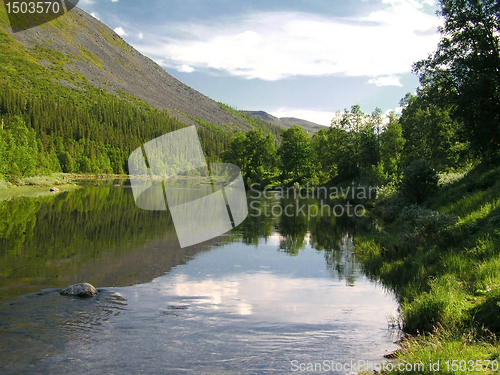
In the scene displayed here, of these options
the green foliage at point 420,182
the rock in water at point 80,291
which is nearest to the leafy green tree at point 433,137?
the green foliage at point 420,182

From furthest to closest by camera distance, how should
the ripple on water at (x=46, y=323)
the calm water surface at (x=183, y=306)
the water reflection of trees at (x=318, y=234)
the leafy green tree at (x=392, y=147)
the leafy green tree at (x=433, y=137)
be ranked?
the leafy green tree at (x=392, y=147) → the leafy green tree at (x=433, y=137) → the water reflection of trees at (x=318, y=234) → the calm water surface at (x=183, y=306) → the ripple on water at (x=46, y=323)

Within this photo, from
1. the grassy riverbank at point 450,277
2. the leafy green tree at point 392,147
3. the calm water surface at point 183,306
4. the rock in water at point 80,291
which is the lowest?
the calm water surface at point 183,306

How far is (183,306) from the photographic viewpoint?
11469 mm

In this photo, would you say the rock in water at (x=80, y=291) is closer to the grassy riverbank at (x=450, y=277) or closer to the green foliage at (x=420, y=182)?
the grassy riverbank at (x=450, y=277)

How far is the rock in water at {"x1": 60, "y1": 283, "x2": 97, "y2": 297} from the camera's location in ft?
38.8

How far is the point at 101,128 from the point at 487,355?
173 m

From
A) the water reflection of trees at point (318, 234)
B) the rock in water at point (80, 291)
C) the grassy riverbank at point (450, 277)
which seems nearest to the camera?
the grassy riverbank at point (450, 277)

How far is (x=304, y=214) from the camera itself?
3538cm

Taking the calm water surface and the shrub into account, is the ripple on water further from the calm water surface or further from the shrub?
the shrub

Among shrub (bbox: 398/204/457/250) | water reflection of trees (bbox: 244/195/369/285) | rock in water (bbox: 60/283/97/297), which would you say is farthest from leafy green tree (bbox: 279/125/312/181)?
rock in water (bbox: 60/283/97/297)

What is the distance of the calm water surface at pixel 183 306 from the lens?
809 cm

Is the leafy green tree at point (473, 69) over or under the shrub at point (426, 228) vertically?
over

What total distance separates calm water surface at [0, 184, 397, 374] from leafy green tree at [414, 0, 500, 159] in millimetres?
12256

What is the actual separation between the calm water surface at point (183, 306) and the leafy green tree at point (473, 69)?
483 inches
